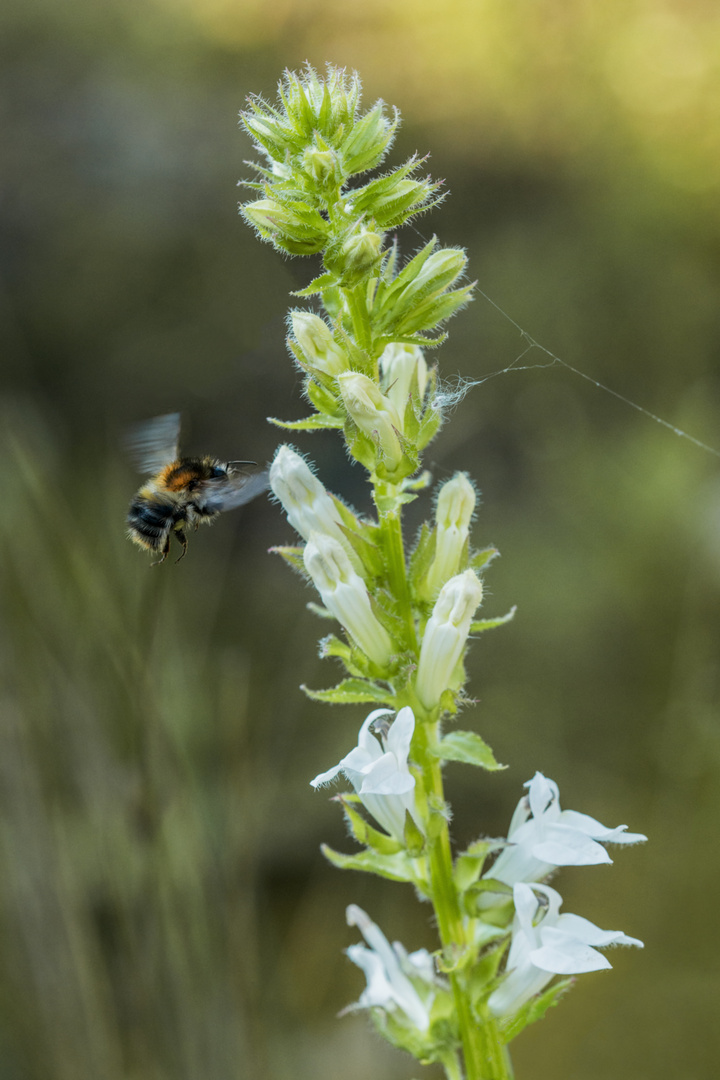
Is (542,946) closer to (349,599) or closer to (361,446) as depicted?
(349,599)

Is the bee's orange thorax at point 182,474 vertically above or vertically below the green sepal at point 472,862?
above

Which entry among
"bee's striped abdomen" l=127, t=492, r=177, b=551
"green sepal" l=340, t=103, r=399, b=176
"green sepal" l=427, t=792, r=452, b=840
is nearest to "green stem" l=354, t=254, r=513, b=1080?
"green sepal" l=427, t=792, r=452, b=840

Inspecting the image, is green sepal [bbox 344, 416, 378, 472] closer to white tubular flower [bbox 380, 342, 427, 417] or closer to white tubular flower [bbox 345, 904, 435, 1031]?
white tubular flower [bbox 380, 342, 427, 417]

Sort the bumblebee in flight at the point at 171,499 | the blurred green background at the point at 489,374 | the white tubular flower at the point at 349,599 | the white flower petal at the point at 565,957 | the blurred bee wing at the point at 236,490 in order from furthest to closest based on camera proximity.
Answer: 1. the blurred green background at the point at 489,374
2. the bumblebee in flight at the point at 171,499
3. the blurred bee wing at the point at 236,490
4. the white tubular flower at the point at 349,599
5. the white flower petal at the point at 565,957

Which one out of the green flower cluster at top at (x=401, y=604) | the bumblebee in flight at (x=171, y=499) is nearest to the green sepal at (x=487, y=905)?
the green flower cluster at top at (x=401, y=604)

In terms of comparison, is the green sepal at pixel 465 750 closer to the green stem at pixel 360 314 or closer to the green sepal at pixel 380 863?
the green sepal at pixel 380 863

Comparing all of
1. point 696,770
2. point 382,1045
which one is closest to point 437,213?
point 696,770

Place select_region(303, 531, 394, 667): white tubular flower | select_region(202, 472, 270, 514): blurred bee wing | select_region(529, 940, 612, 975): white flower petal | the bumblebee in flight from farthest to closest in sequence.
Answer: the bumblebee in flight < select_region(202, 472, 270, 514): blurred bee wing < select_region(303, 531, 394, 667): white tubular flower < select_region(529, 940, 612, 975): white flower petal
